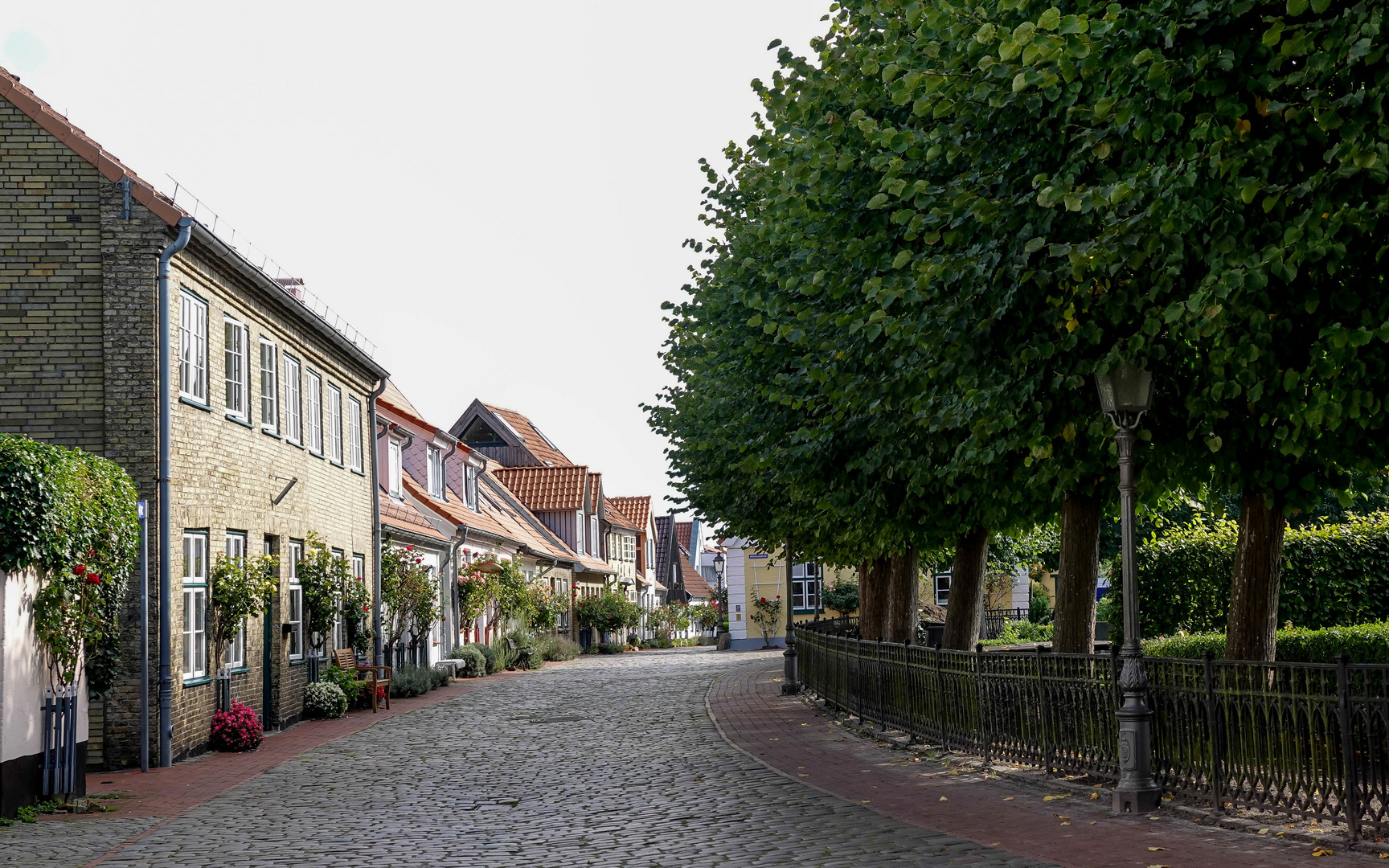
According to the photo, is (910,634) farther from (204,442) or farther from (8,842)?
(8,842)

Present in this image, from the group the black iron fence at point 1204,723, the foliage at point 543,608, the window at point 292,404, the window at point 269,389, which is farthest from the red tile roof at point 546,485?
the black iron fence at point 1204,723

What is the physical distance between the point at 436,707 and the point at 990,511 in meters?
12.1

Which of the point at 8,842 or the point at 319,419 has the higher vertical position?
the point at 319,419

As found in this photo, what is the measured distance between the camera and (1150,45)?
8031mm

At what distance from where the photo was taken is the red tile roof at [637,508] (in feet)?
235

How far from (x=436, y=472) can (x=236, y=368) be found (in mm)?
18037

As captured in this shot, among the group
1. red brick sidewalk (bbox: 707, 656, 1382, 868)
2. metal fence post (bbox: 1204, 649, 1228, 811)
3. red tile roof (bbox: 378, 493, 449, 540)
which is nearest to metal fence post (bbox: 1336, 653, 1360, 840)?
red brick sidewalk (bbox: 707, 656, 1382, 868)

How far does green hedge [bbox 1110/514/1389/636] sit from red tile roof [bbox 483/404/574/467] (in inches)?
1511

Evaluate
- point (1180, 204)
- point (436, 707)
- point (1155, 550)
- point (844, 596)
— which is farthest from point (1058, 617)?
point (844, 596)

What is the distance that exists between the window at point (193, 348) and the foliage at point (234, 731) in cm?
393

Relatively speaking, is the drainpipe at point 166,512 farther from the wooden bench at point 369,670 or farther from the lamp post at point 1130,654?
the lamp post at point 1130,654

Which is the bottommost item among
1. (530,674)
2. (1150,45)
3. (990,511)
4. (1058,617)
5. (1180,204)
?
(530,674)

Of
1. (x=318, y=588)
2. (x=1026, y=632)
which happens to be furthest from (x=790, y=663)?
(x=1026, y=632)

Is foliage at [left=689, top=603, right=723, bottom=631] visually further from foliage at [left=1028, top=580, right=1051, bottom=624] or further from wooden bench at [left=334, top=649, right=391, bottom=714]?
wooden bench at [left=334, top=649, right=391, bottom=714]
